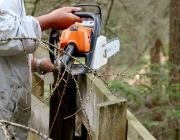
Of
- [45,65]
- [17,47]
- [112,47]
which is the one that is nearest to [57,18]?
[17,47]

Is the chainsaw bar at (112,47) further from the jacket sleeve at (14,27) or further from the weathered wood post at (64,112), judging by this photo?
the jacket sleeve at (14,27)

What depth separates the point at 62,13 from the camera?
8.51 ft

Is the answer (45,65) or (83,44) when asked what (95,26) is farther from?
(45,65)

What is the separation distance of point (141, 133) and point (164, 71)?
306 centimetres

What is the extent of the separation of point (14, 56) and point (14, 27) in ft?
1.05

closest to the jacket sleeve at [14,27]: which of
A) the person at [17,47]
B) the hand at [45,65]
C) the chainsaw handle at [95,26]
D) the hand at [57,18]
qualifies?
the person at [17,47]

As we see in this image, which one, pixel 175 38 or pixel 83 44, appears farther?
pixel 175 38

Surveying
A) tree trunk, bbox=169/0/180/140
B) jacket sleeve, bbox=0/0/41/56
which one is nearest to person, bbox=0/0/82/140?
jacket sleeve, bbox=0/0/41/56

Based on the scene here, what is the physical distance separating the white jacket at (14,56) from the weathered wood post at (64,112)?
0.24 meters

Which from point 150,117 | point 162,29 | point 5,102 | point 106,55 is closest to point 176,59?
point 150,117

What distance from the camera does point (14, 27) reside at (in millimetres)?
2338

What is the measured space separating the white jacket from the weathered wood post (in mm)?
239

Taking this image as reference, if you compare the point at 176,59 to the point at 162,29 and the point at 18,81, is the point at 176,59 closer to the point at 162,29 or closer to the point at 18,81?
the point at 18,81

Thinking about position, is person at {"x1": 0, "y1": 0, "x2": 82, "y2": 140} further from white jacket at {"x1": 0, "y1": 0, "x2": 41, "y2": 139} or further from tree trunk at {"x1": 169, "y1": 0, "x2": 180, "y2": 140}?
tree trunk at {"x1": 169, "y1": 0, "x2": 180, "y2": 140}
